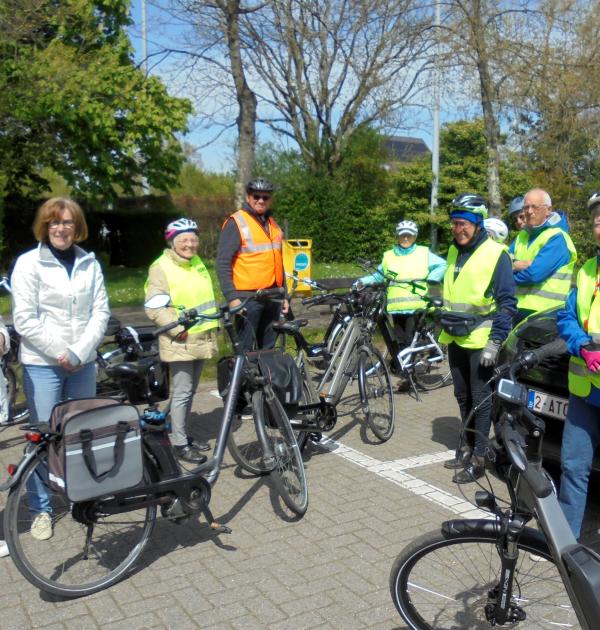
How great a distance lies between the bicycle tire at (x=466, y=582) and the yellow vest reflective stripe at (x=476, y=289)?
237 cm

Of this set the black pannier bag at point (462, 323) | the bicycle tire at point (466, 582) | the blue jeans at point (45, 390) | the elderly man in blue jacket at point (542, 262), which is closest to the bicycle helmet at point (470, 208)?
the black pannier bag at point (462, 323)

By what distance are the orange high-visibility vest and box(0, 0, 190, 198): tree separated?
6.57 m

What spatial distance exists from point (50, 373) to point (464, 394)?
2807mm

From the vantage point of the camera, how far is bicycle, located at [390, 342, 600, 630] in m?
2.44

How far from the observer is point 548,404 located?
4508 millimetres

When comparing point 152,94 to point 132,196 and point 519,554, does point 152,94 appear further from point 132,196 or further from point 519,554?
point 519,554

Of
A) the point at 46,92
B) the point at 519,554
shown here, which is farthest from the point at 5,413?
the point at 46,92

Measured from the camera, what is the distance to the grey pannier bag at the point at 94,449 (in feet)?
11.7

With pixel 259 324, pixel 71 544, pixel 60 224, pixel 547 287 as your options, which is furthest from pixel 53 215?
pixel 547 287

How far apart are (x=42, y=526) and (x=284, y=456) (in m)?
1.41

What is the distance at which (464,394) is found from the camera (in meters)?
5.45

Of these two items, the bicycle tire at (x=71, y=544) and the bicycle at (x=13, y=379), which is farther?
the bicycle at (x=13, y=379)

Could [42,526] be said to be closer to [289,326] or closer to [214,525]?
[214,525]

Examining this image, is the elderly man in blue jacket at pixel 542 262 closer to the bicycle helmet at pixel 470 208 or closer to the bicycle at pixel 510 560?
the bicycle helmet at pixel 470 208
